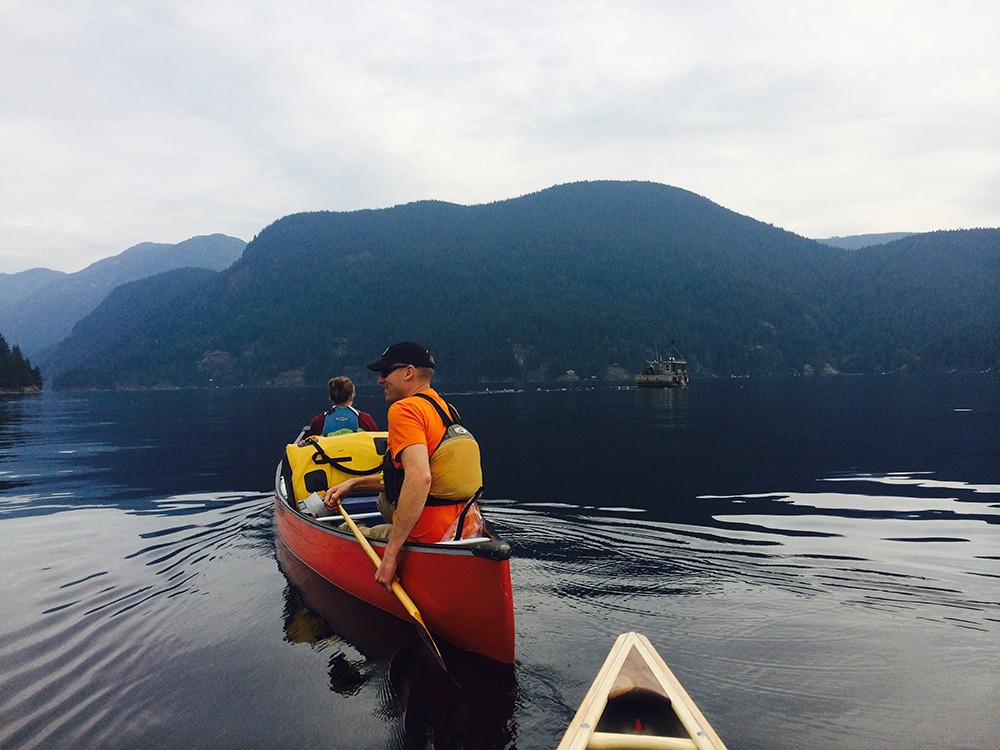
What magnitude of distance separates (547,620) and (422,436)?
3.26 meters

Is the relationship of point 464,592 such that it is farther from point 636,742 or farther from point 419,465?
point 636,742

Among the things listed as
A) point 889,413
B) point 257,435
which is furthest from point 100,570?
point 889,413

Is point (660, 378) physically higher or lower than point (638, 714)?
higher

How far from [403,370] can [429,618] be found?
8.62 ft

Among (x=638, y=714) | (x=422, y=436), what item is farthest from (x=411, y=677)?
(x=638, y=714)

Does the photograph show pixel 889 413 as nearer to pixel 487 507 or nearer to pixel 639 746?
pixel 487 507

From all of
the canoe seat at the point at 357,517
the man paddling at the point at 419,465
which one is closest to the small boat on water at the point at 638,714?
the man paddling at the point at 419,465

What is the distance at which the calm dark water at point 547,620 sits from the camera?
19.0ft

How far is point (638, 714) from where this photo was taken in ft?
16.4

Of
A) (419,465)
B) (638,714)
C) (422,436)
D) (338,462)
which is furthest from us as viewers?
(338,462)

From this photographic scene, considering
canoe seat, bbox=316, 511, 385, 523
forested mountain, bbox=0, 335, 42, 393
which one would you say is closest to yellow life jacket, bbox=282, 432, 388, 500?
canoe seat, bbox=316, 511, 385, 523

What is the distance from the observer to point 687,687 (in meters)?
6.23

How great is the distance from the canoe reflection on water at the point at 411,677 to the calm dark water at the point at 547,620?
0.03 m

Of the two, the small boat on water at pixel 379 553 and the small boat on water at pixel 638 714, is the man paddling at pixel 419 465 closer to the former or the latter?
the small boat on water at pixel 379 553
